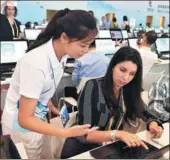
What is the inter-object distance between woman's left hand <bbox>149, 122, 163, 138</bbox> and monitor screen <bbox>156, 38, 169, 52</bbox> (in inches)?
135

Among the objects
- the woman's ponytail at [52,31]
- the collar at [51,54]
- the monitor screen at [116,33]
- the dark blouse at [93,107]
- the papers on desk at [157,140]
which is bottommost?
the papers on desk at [157,140]

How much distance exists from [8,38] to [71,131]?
2.17 m

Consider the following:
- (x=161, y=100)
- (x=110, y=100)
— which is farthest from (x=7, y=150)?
(x=161, y=100)

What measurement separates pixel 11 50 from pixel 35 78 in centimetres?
198

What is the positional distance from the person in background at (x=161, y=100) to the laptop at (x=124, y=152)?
0.71m

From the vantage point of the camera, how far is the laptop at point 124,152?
1.03 m

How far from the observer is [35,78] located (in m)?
0.90

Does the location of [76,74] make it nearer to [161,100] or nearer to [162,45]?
[161,100]

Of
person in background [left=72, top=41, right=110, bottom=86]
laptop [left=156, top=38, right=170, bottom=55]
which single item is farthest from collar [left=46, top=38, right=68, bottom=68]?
laptop [left=156, top=38, right=170, bottom=55]

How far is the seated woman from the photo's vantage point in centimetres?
125

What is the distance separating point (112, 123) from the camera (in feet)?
4.46

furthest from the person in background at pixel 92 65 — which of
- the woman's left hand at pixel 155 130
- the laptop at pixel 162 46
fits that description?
the laptop at pixel 162 46

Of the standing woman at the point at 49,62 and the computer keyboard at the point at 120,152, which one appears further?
the computer keyboard at the point at 120,152

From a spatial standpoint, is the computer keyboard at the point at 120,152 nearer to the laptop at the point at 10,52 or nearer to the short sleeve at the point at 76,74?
the short sleeve at the point at 76,74
